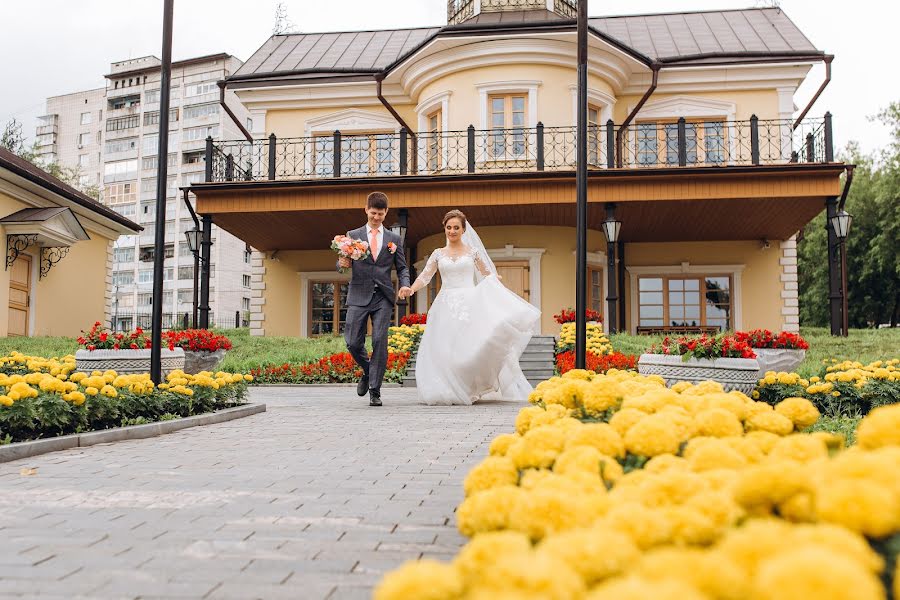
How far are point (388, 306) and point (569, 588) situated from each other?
24.8 feet

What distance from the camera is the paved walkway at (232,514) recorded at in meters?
2.20

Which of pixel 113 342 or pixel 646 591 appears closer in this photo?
pixel 646 591

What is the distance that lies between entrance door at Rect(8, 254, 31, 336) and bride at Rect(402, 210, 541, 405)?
1509 cm

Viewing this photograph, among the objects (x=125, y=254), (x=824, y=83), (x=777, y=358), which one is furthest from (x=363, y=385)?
(x=125, y=254)

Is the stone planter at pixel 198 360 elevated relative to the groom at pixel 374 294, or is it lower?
lower

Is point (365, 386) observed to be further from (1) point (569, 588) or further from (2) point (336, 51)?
(2) point (336, 51)

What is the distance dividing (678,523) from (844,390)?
6.22 meters

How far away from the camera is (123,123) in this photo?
77625mm

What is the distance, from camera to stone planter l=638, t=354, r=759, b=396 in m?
7.27

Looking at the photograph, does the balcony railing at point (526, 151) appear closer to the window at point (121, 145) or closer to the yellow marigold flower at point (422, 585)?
the yellow marigold flower at point (422, 585)

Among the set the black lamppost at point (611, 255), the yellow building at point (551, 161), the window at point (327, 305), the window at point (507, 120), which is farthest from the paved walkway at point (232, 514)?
Answer: the window at point (327, 305)

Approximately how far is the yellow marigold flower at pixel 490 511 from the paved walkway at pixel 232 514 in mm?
571

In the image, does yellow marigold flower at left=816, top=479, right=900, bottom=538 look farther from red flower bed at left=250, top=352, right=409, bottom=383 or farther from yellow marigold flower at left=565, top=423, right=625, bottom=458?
red flower bed at left=250, top=352, right=409, bottom=383

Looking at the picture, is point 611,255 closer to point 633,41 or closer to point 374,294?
point 633,41
